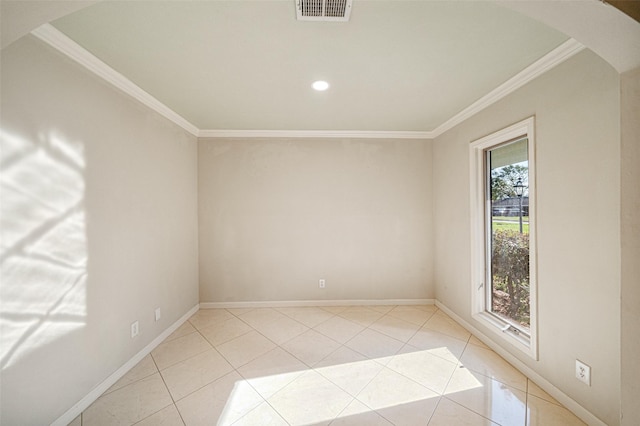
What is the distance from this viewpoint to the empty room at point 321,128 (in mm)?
1307

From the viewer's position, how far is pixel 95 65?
5.76ft

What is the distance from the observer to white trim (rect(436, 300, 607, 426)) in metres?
1.55

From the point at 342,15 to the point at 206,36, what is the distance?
848 millimetres

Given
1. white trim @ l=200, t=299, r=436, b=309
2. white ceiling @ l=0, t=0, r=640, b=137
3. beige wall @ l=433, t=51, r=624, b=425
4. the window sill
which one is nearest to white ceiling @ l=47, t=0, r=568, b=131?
white ceiling @ l=0, t=0, r=640, b=137

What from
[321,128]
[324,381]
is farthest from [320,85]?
[324,381]

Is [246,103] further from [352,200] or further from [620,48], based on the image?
[620,48]

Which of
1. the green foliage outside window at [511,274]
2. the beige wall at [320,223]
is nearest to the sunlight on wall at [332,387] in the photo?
the green foliage outside window at [511,274]

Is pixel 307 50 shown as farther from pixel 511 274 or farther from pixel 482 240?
pixel 511 274

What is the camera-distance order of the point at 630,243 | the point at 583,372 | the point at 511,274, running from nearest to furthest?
the point at 630,243 → the point at 583,372 → the point at 511,274

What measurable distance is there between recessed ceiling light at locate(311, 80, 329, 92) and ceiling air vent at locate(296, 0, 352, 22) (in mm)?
674

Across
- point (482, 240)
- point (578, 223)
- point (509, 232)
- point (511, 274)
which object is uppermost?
point (578, 223)

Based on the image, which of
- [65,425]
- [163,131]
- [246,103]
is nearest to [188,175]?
[163,131]

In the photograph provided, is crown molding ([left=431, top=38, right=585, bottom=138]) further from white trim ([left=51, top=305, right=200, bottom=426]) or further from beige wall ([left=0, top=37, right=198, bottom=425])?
white trim ([left=51, top=305, right=200, bottom=426])

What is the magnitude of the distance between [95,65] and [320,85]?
168cm
